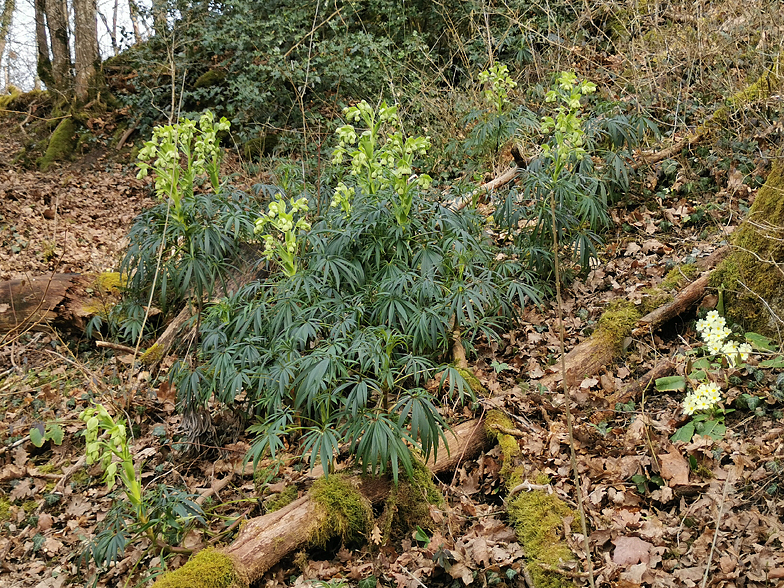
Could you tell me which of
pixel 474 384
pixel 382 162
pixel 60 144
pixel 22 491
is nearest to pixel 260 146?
pixel 60 144

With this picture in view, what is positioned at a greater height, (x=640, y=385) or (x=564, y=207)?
(x=564, y=207)

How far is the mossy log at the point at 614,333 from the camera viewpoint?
376 centimetres

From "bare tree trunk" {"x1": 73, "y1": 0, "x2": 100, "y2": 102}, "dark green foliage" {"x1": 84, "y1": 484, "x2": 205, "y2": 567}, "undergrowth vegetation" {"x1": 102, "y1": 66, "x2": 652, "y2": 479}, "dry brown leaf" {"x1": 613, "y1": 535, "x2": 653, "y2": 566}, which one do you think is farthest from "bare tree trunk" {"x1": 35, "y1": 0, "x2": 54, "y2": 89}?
"dry brown leaf" {"x1": 613, "y1": 535, "x2": 653, "y2": 566}

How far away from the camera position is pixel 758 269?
344 centimetres

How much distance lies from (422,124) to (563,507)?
19.6 ft

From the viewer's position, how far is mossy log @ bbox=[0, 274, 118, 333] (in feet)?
17.7

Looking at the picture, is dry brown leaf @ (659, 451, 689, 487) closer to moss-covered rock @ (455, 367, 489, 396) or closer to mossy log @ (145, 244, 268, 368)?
moss-covered rock @ (455, 367, 489, 396)

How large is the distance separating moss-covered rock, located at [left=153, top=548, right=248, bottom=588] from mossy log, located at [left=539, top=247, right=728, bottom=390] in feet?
6.94

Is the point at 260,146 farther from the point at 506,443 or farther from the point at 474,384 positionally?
the point at 506,443

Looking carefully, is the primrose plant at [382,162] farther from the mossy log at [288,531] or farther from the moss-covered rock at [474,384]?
the mossy log at [288,531]

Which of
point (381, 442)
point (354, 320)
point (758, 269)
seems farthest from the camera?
point (354, 320)

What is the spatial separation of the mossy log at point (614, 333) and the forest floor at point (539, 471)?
7 cm

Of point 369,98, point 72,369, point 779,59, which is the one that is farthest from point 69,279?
point 779,59

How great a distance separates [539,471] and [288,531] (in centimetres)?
131
